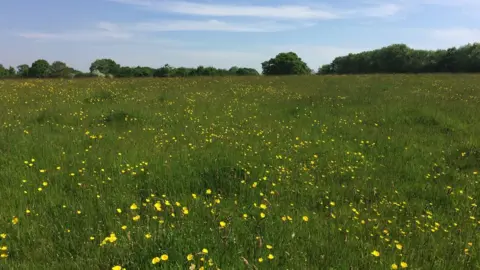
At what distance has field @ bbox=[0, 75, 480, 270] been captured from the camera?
345 cm

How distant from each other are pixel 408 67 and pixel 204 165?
90994mm

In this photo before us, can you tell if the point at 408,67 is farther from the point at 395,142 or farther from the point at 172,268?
the point at 172,268

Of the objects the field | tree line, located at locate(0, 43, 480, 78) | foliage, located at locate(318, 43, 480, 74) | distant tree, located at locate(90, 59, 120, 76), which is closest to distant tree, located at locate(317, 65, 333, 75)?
tree line, located at locate(0, 43, 480, 78)

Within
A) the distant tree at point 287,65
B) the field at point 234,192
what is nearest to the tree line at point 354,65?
the distant tree at point 287,65

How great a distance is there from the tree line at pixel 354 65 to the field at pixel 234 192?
32.8 metres

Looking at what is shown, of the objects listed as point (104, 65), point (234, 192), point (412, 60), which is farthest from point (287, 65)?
point (234, 192)

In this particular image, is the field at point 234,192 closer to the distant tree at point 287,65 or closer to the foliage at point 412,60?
the foliage at point 412,60

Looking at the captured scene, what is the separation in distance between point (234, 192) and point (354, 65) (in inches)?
4554

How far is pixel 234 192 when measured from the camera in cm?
526

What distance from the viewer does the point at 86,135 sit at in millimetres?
7906

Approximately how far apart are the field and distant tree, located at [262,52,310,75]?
110387 millimetres

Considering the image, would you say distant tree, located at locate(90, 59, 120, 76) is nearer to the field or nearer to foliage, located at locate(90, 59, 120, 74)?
foliage, located at locate(90, 59, 120, 74)

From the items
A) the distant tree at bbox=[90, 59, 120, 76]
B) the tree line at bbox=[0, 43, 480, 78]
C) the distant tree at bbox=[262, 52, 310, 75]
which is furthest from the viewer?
the distant tree at bbox=[90, 59, 120, 76]

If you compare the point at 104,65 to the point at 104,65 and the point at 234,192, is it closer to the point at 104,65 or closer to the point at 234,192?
the point at 104,65
